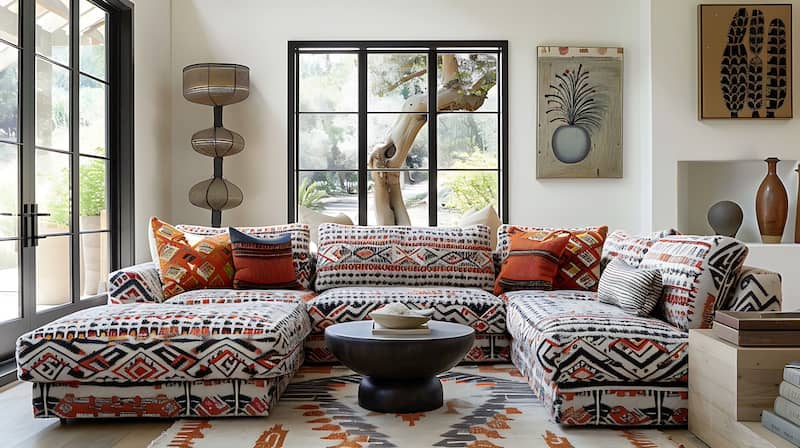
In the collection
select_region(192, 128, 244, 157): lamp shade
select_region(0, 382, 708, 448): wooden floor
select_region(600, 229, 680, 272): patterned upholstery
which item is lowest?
select_region(0, 382, 708, 448): wooden floor

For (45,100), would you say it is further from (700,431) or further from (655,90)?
(655,90)

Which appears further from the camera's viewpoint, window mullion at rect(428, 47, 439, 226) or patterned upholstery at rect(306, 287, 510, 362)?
window mullion at rect(428, 47, 439, 226)

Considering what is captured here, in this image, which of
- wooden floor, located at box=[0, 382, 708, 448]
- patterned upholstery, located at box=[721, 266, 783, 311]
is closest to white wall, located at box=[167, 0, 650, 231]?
patterned upholstery, located at box=[721, 266, 783, 311]

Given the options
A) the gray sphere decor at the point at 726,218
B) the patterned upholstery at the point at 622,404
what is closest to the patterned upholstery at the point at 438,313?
the patterned upholstery at the point at 622,404

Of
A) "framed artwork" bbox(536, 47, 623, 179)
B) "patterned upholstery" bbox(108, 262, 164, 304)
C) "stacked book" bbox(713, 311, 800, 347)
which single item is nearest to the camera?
"stacked book" bbox(713, 311, 800, 347)

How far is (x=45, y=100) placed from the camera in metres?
4.28

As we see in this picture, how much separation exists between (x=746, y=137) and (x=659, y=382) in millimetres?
3379

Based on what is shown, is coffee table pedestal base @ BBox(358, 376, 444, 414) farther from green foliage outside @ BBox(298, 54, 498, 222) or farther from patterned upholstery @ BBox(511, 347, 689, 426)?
green foliage outside @ BBox(298, 54, 498, 222)

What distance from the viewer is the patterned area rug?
2730 mm

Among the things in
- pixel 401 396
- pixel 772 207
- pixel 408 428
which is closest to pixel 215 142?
pixel 401 396

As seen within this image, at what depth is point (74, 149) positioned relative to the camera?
4602 millimetres

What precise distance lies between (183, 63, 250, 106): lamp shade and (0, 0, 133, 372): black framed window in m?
0.45

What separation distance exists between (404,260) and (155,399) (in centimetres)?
198

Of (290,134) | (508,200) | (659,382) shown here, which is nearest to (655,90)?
(508,200)
